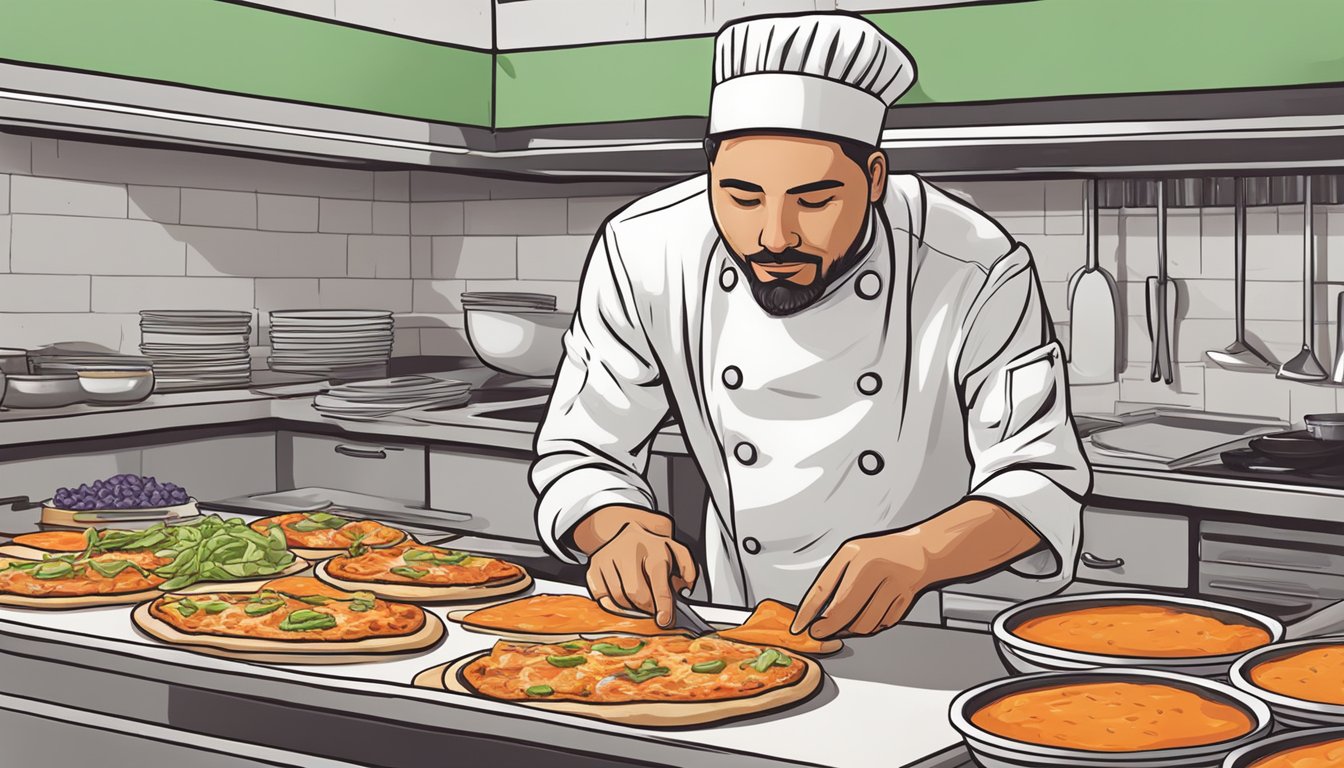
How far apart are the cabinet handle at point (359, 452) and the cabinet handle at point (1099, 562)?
168 cm

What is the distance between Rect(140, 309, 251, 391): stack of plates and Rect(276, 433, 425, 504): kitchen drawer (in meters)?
0.23

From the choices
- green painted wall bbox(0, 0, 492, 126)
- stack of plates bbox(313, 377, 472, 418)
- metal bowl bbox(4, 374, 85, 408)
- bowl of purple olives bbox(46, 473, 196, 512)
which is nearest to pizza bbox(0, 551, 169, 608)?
bowl of purple olives bbox(46, 473, 196, 512)

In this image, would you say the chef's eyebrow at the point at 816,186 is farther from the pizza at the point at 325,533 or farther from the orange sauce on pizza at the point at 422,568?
the pizza at the point at 325,533

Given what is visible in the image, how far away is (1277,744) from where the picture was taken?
0.94 meters

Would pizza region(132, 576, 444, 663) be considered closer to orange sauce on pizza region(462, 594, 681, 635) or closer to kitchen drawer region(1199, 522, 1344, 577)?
orange sauce on pizza region(462, 594, 681, 635)

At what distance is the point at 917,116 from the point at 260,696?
209cm

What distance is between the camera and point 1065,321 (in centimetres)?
318

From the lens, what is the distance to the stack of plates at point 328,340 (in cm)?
367

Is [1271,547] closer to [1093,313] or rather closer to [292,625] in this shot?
[1093,313]

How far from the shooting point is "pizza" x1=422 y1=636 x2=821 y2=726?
112 centimetres

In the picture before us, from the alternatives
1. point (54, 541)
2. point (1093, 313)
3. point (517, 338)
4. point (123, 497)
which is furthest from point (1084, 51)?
point (54, 541)

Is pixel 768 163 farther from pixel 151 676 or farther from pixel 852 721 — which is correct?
pixel 151 676

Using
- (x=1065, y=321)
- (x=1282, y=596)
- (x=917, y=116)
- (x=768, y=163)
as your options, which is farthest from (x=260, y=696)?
(x=1065, y=321)

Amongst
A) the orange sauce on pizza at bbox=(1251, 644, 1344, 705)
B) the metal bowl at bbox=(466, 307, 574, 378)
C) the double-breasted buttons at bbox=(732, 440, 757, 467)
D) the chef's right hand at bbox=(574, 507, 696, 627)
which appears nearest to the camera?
the orange sauce on pizza at bbox=(1251, 644, 1344, 705)
